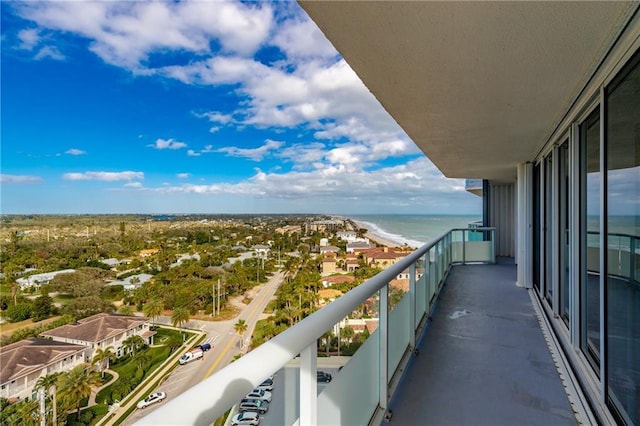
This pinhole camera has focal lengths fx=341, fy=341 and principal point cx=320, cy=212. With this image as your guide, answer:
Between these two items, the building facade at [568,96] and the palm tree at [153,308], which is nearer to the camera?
the building facade at [568,96]

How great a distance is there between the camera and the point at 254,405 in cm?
86

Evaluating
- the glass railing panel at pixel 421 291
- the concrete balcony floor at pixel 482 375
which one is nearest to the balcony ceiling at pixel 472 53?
the glass railing panel at pixel 421 291

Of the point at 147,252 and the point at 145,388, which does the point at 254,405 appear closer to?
the point at 145,388

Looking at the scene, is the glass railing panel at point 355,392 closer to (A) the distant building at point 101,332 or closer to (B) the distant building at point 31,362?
(B) the distant building at point 31,362

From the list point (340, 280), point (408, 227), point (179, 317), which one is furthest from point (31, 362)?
point (408, 227)

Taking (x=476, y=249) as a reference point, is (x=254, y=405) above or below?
above

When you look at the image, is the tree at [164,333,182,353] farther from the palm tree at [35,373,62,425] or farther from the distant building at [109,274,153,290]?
the palm tree at [35,373,62,425]

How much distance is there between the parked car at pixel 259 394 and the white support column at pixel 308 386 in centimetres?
14

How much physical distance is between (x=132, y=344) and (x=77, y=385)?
2.02 m

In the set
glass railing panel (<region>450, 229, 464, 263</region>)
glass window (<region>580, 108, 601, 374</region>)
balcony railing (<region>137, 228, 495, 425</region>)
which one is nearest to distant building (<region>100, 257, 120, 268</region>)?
glass railing panel (<region>450, 229, 464, 263</region>)

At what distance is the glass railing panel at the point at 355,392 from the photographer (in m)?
1.35

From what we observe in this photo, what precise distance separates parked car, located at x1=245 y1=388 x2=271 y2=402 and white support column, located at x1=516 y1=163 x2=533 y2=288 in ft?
20.2

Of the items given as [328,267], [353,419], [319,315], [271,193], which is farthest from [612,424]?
[271,193]

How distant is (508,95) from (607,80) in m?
0.72
